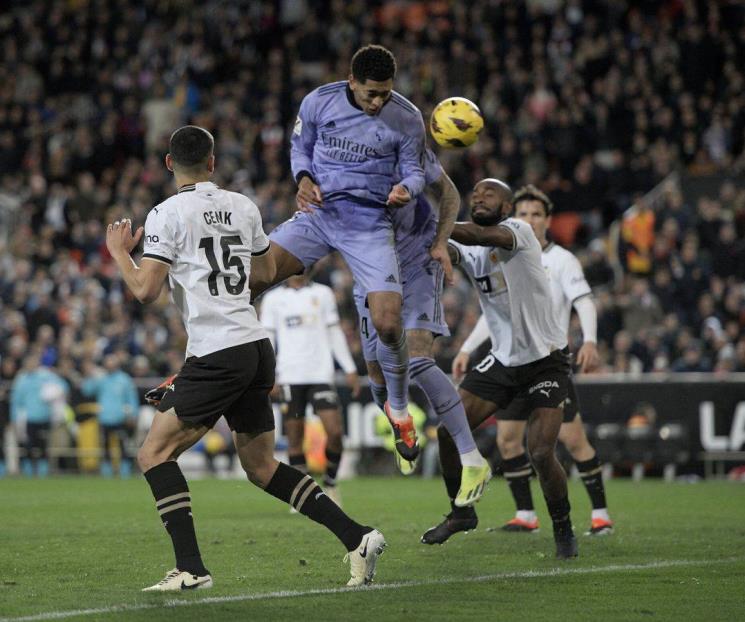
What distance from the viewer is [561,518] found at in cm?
905

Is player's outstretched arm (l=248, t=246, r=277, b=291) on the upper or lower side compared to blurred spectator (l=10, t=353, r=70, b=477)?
upper

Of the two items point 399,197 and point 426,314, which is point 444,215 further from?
point 426,314

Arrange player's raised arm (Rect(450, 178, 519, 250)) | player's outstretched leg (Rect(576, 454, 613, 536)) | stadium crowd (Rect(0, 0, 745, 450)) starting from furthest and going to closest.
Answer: stadium crowd (Rect(0, 0, 745, 450)) < player's outstretched leg (Rect(576, 454, 613, 536)) < player's raised arm (Rect(450, 178, 519, 250))

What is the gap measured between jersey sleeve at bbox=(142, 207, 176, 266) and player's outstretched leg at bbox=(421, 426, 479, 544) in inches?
124

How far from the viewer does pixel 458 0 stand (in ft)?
91.2

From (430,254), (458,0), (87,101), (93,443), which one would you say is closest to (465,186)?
(458,0)

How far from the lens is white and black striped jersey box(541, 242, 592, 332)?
11516 mm

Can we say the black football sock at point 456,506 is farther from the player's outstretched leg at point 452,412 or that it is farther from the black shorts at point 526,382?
the black shorts at point 526,382

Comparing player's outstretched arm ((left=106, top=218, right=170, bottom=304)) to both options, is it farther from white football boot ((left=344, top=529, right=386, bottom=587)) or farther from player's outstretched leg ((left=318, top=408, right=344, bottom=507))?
player's outstretched leg ((left=318, top=408, right=344, bottom=507))

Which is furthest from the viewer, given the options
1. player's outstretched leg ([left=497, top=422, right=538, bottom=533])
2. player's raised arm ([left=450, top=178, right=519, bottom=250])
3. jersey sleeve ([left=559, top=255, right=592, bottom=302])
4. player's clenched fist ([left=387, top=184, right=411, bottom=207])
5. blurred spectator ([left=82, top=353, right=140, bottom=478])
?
blurred spectator ([left=82, top=353, right=140, bottom=478])

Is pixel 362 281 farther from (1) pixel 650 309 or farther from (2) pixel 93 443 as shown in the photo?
(2) pixel 93 443

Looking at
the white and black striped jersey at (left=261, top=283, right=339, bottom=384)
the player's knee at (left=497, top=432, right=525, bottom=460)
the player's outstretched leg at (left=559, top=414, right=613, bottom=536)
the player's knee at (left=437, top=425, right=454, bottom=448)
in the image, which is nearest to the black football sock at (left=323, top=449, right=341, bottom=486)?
the white and black striped jersey at (left=261, top=283, right=339, bottom=384)

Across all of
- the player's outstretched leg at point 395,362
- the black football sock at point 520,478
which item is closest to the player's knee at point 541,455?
the player's outstretched leg at point 395,362

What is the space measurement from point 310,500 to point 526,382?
262cm
